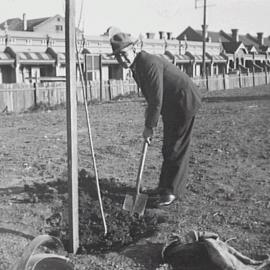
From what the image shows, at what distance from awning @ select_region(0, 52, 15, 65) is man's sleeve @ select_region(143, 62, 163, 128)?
24008 millimetres

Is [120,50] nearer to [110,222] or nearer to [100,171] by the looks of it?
[110,222]

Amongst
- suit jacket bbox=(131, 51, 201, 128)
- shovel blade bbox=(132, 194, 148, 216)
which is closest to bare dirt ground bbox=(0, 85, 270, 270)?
shovel blade bbox=(132, 194, 148, 216)

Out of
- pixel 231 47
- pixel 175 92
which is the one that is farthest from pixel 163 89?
pixel 231 47

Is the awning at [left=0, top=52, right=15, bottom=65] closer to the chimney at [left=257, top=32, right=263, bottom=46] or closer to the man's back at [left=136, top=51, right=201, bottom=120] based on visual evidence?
the man's back at [left=136, top=51, right=201, bottom=120]

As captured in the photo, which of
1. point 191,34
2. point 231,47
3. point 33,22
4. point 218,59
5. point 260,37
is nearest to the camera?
point 218,59

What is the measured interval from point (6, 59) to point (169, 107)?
24.2m

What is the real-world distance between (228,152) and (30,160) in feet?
11.2

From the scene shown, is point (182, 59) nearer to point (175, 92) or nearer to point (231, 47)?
point (231, 47)

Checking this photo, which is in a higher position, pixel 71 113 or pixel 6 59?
pixel 71 113

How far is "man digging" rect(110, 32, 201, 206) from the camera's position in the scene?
4617mm

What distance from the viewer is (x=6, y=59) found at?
89.7 feet

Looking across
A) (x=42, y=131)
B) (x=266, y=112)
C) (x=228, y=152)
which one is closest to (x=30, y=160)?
(x=228, y=152)

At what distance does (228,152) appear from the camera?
26.0 ft

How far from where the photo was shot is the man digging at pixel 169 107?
15.1 feet
